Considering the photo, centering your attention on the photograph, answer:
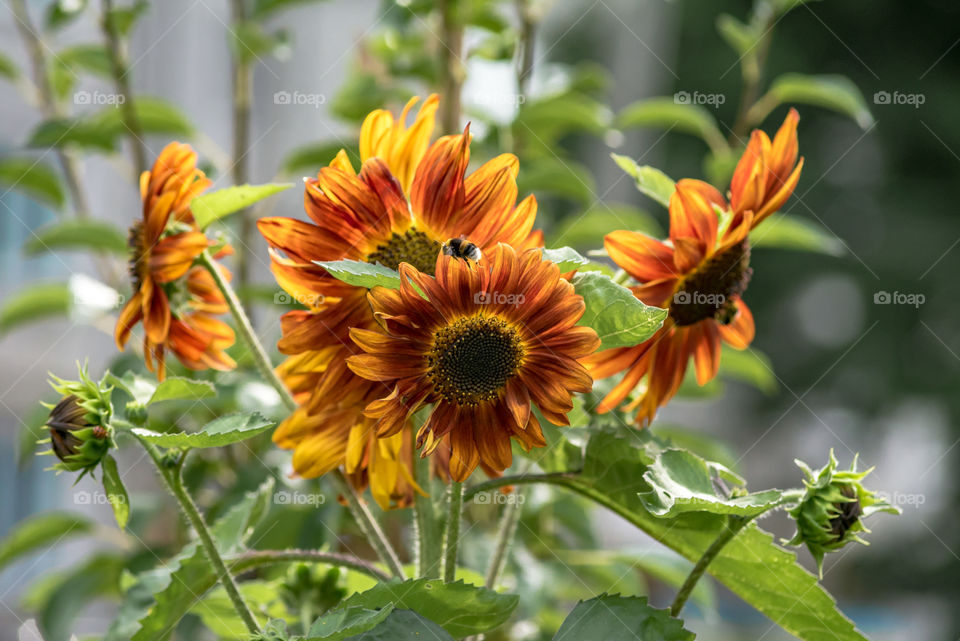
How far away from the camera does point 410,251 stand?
0.87ft

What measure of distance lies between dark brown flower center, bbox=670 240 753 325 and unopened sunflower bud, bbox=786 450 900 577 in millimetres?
74

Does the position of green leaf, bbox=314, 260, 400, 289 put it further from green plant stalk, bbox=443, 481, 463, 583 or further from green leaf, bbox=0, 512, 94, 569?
green leaf, bbox=0, 512, 94, 569

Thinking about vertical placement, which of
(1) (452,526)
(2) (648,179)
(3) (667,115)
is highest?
(3) (667,115)

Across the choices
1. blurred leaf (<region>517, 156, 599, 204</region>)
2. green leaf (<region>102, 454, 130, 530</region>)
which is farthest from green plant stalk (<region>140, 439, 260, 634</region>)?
blurred leaf (<region>517, 156, 599, 204</region>)

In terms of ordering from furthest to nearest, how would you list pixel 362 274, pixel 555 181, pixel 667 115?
pixel 667 115
pixel 555 181
pixel 362 274

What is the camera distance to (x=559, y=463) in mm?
296

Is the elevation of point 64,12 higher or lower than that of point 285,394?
higher

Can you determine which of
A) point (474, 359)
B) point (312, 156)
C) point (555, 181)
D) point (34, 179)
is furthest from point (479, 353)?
point (34, 179)

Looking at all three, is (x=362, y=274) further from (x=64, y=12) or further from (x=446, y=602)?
(x=64, y=12)

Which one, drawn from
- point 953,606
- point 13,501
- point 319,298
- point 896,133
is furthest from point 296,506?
point 896,133

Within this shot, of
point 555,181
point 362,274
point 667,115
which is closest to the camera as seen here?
point 362,274

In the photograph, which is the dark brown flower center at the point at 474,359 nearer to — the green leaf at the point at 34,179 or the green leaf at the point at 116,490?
the green leaf at the point at 116,490

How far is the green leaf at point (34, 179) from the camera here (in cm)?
67

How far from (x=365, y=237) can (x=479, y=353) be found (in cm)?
6
